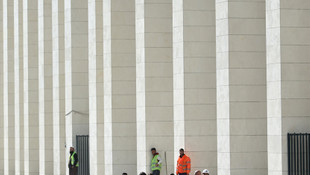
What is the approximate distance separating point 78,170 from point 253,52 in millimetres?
18921

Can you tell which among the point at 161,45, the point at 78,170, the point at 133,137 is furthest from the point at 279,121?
the point at 78,170

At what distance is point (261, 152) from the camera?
36531 millimetres

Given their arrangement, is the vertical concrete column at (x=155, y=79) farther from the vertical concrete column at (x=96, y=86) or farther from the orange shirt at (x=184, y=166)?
the vertical concrete column at (x=96, y=86)

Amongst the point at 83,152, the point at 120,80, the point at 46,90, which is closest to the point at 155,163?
the point at 120,80

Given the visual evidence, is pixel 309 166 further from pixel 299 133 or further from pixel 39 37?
pixel 39 37

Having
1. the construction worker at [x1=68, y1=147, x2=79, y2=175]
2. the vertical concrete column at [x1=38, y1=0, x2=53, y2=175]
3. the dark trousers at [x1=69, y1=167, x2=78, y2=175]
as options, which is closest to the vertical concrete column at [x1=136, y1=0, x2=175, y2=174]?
the construction worker at [x1=68, y1=147, x2=79, y2=175]

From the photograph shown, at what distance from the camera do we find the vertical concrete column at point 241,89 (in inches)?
1425

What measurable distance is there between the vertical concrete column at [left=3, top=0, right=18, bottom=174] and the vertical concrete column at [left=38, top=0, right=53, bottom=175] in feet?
33.5

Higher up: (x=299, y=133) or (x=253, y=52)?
(x=253, y=52)

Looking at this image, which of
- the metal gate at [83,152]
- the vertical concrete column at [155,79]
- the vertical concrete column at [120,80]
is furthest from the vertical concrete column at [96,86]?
the vertical concrete column at [155,79]

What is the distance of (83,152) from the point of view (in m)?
52.4

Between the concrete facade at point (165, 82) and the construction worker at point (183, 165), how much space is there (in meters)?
1.08

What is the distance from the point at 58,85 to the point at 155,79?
14282 mm

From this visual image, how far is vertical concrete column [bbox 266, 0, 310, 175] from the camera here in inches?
1299
